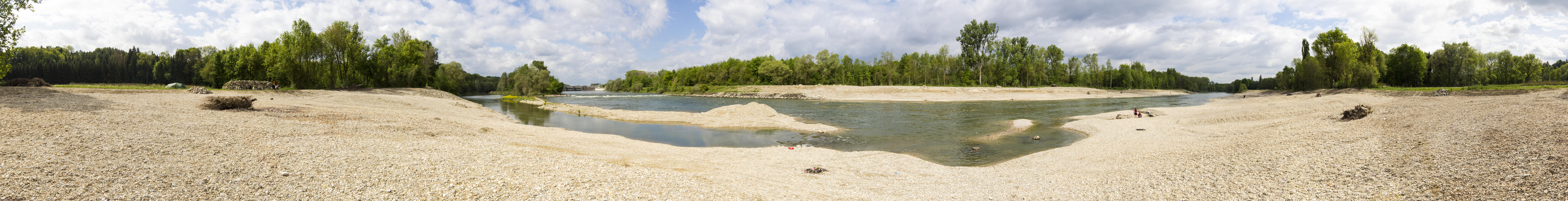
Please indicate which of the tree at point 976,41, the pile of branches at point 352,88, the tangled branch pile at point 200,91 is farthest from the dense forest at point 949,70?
the tangled branch pile at point 200,91

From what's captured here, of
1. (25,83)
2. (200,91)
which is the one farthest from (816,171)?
(25,83)

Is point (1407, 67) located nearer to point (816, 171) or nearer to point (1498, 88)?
point (1498, 88)

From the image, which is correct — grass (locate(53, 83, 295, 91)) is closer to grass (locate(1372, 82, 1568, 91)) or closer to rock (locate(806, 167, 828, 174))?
rock (locate(806, 167, 828, 174))

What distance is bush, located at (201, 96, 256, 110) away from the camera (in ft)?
49.4

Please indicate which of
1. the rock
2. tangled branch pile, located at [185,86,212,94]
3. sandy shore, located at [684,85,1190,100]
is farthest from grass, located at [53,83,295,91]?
sandy shore, located at [684,85,1190,100]

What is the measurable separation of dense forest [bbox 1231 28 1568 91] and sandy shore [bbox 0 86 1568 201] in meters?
45.1

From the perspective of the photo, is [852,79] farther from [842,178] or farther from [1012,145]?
[842,178]

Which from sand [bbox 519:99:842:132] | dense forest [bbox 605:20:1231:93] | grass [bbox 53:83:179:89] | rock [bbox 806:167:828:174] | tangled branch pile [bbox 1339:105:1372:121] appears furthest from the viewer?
dense forest [bbox 605:20:1231:93]

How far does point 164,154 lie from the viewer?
23.5 feet

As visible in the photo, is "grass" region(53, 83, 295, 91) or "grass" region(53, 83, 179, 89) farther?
"grass" region(53, 83, 295, 91)

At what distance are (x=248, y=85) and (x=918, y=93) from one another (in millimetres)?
60401

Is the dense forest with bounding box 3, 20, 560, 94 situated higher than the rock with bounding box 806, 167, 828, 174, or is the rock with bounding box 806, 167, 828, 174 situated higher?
the dense forest with bounding box 3, 20, 560, 94

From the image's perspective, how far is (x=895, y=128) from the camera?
71.2 feet

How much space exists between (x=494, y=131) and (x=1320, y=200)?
1756 centimetres
